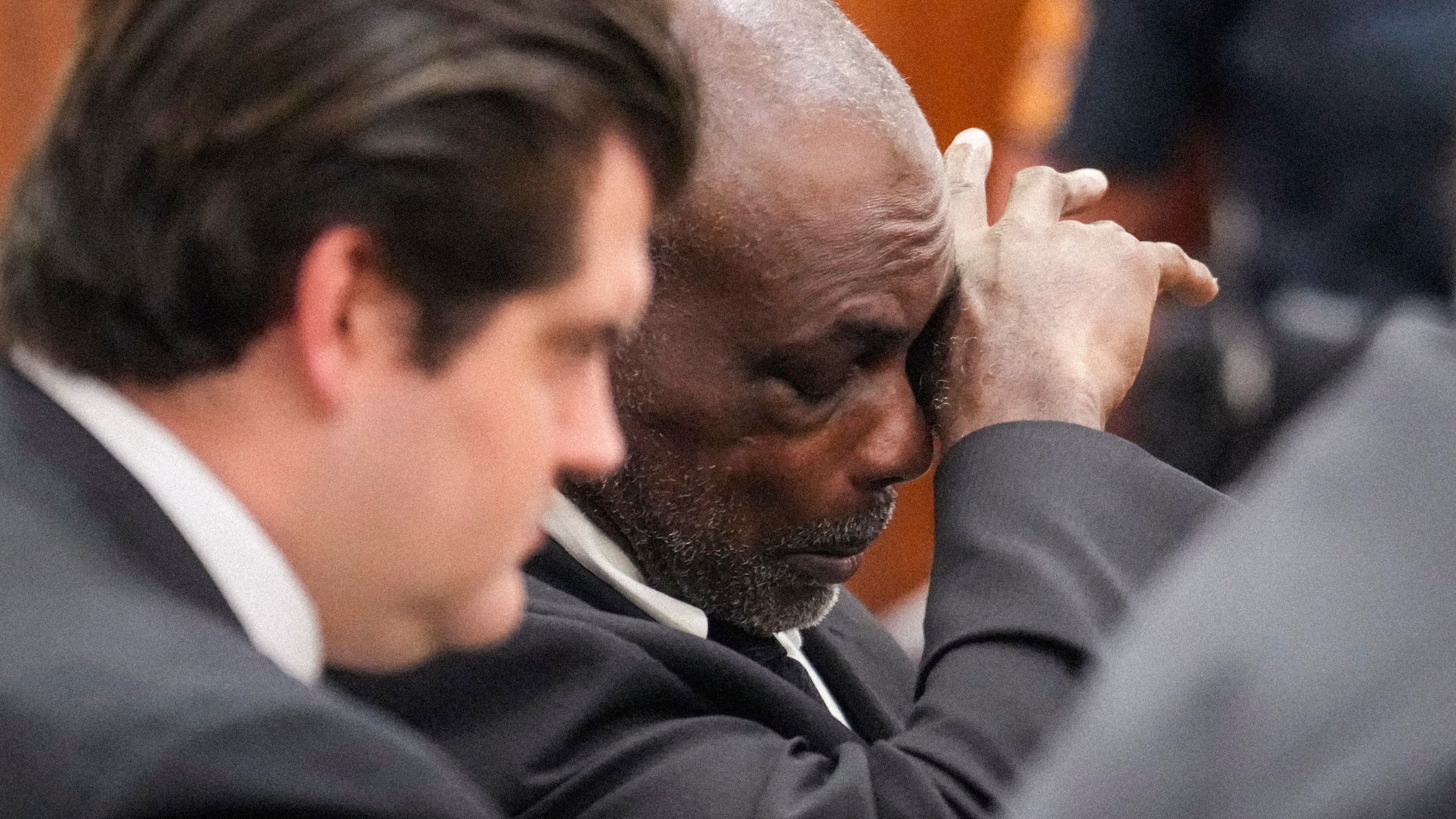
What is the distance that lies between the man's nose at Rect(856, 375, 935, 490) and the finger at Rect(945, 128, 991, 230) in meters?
0.17

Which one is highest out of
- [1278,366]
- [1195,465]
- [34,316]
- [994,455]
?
[34,316]

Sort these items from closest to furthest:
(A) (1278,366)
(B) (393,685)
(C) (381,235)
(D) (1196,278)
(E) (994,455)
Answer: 1. (C) (381,235)
2. (B) (393,685)
3. (E) (994,455)
4. (D) (1196,278)
5. (A) (1278,366)

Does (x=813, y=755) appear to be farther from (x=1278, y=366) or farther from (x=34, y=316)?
(x=1278, y=366)

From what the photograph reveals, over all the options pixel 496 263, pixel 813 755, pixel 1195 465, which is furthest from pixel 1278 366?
pixel 496 263

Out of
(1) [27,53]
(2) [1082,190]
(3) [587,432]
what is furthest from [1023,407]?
(1) [27,53]

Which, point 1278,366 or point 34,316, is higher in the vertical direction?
point 34,316

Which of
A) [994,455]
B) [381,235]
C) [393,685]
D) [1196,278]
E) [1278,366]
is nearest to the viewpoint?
[381,235]

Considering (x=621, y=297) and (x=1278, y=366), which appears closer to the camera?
(x=621, y=297)

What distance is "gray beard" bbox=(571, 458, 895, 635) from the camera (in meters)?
1.46

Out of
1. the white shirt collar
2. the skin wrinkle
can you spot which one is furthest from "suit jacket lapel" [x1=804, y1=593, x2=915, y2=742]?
the white shirt collar

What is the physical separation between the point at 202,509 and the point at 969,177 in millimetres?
927

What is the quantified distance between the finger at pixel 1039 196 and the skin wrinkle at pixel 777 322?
133mm

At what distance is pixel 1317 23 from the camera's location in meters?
2.50

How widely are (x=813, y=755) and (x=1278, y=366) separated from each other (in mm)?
1295
